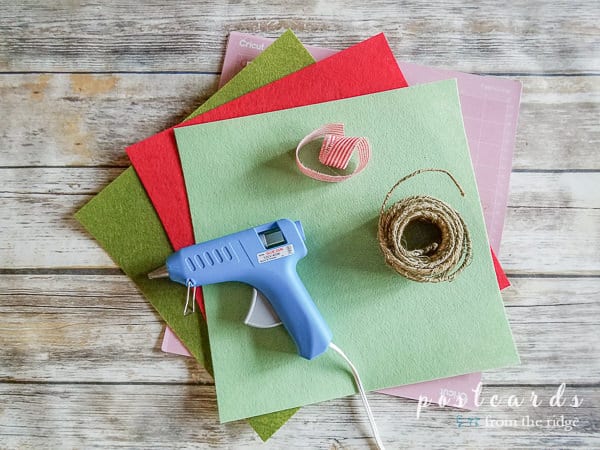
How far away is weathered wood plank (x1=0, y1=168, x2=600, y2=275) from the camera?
85 centimetres

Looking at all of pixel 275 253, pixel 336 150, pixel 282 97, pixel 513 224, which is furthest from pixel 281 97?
pixel 513 224

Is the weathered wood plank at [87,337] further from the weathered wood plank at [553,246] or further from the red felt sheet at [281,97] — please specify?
the weathered wood plank at [553,246]

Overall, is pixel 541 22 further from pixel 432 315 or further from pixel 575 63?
pixel 432 315

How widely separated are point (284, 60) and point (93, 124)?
313 millimetres

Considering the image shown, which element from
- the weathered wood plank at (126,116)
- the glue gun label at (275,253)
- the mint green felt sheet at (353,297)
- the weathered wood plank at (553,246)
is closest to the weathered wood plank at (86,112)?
the weathered wood plank at (126,116)

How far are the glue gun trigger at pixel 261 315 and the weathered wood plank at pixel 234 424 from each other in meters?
0.14

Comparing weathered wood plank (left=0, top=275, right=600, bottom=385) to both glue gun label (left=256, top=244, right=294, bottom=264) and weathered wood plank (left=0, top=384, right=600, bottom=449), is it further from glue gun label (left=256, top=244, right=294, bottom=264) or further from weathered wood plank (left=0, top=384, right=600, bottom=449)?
glue gun label (left=256, top=244, right=294, bottom=264)

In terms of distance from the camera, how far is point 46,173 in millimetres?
860

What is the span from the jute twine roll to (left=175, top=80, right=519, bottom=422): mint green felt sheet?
0.05 metres

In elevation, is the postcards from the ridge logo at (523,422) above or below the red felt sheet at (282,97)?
below

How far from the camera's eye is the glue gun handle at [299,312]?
2.52ft

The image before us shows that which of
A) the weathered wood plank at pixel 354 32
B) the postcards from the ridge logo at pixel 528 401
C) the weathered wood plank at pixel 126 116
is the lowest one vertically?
the postcards from the ridge logo at pixel 528 401

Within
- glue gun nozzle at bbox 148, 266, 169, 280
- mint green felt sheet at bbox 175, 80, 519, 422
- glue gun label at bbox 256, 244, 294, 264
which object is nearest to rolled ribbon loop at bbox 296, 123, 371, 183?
mint green felt sheet at bbox 175, 80, 519, 422

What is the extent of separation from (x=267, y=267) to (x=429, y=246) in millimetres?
231
